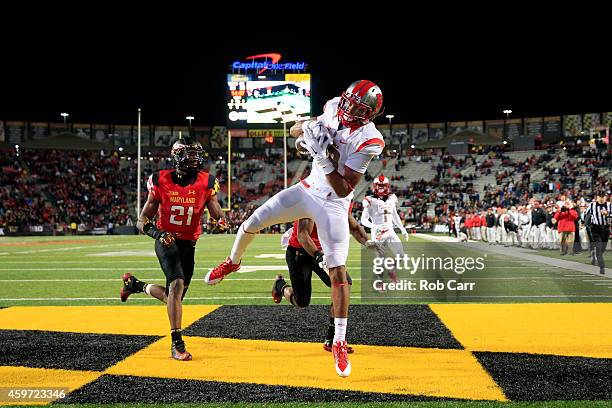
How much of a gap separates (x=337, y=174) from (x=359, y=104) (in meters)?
0.63

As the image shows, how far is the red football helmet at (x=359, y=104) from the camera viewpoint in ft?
17.8

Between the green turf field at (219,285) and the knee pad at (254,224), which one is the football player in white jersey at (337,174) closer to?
the knee pad at (254,224)

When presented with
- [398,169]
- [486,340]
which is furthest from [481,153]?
[486,340]

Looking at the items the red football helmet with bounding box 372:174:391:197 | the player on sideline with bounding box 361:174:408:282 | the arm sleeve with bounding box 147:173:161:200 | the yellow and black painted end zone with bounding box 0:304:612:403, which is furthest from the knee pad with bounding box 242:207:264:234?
the player on sideline with bounding box 361:174:408:282

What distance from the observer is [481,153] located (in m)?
64.1

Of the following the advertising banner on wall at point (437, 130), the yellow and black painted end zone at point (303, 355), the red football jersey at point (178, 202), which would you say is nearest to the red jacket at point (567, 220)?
the yellow and black painted end zone at point (303, 355)

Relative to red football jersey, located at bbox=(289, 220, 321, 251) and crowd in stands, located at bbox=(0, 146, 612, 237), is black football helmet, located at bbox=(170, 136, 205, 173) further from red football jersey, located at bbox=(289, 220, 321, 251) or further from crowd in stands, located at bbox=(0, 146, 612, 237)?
crowd in stands, located at bbox=(0, 146, 612, 237)

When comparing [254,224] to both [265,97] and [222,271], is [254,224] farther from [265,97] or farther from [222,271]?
[265,97]

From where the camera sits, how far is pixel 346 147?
217 inches

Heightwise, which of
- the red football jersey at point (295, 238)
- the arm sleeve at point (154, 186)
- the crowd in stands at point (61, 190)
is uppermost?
the arm sleeve at point (154, 186)

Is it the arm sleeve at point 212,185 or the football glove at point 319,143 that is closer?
the football glove at point 319,143

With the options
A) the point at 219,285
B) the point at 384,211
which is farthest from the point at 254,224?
the point at 384,211

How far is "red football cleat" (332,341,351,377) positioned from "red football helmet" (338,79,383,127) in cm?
186

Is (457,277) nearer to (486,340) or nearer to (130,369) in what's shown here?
(486,340)
